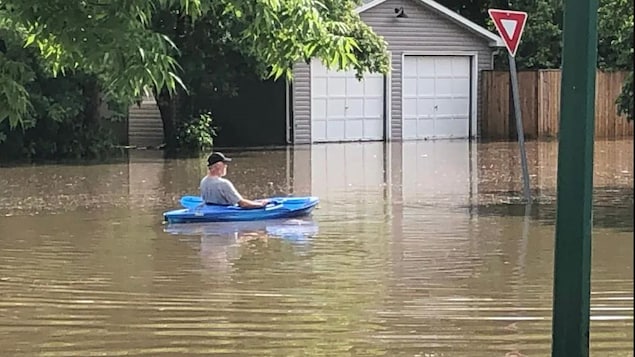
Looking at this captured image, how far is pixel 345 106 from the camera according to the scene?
30.5 m

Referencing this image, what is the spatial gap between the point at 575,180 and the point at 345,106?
26.1 m

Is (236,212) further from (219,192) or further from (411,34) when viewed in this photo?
(411,34)

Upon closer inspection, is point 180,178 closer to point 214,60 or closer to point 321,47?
point 214,60

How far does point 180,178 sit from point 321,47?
14233mm

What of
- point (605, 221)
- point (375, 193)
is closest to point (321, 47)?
point (605, 221)

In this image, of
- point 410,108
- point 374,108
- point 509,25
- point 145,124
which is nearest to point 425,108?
point 410,108

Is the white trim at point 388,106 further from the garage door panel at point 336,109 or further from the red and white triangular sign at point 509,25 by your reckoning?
the red and white triangular sign at point 509,25

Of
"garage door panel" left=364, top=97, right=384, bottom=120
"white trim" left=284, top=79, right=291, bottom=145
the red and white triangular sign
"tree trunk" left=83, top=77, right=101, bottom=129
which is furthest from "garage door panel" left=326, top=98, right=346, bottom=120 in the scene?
the red and white triangular sign

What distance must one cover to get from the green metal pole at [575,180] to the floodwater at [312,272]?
1.67 feet

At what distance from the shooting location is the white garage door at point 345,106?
30047mm

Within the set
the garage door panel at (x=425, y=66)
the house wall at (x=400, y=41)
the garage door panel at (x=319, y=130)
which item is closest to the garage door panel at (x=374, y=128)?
the house wall at (x=400, y=41)

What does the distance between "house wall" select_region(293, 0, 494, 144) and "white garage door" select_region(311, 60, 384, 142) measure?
0.97 feet

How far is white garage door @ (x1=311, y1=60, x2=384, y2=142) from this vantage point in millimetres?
30047

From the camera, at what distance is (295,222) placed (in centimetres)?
1311
